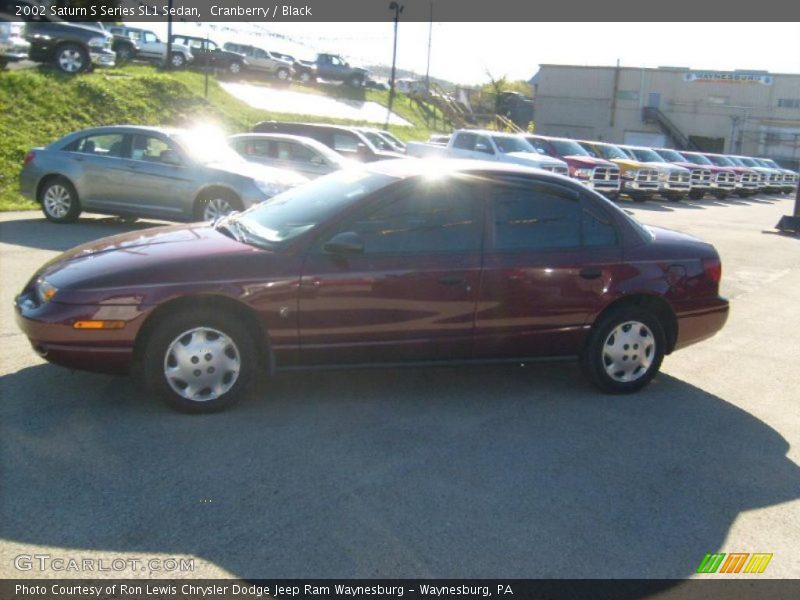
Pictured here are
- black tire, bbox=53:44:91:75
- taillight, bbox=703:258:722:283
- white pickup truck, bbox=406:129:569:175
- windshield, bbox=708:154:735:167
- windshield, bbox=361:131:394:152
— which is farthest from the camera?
windshield, bbox=708:154:735:167

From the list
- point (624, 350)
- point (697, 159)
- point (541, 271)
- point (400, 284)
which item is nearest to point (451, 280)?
point (400, 284)

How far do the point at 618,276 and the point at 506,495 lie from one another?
223 cm

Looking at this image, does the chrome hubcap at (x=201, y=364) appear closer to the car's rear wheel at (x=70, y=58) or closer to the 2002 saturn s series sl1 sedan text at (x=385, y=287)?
the 2002 saturn s series sl1 sedan text at (x=385, y=287)

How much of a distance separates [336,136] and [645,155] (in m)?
15.2

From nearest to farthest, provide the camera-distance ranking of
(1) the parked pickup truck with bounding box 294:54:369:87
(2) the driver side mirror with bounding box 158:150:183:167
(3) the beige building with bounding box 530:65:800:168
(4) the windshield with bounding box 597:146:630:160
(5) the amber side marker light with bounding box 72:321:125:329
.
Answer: (5) the amber side marker light with bounding box 72:321:125:329 → (2) the driver side mirror with bounding box 158:150:183:167 → (4) the windshield with bounding box 597:146:630:160 → (1) the parked pickup truck with bounding box 294:54:369:87 → (3) the beige building with bounding box 530:65:800:168

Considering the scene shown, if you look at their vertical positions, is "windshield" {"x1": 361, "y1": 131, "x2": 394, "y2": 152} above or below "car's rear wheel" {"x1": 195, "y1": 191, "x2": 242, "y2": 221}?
above

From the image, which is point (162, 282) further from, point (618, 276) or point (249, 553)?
point (618, 276)

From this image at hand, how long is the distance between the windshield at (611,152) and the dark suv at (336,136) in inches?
432

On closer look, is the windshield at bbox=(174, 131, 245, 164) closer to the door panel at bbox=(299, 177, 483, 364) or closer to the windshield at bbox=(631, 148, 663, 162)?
the door panel at bbox=(299, 177, 483, 364)

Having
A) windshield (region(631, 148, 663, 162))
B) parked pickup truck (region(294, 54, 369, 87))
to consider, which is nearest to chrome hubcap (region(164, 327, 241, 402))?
windshield (region(631, 148, 663, 162))

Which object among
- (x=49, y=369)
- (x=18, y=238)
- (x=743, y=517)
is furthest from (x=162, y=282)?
(x=18, y=238)

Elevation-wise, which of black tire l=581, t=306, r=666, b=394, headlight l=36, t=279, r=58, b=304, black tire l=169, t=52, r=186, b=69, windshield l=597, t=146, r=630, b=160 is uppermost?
black tire l=169, t=52, r=186, b=69

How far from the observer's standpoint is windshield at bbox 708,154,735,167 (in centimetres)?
3653

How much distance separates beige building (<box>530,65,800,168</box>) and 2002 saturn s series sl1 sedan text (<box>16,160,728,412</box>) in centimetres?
5709
